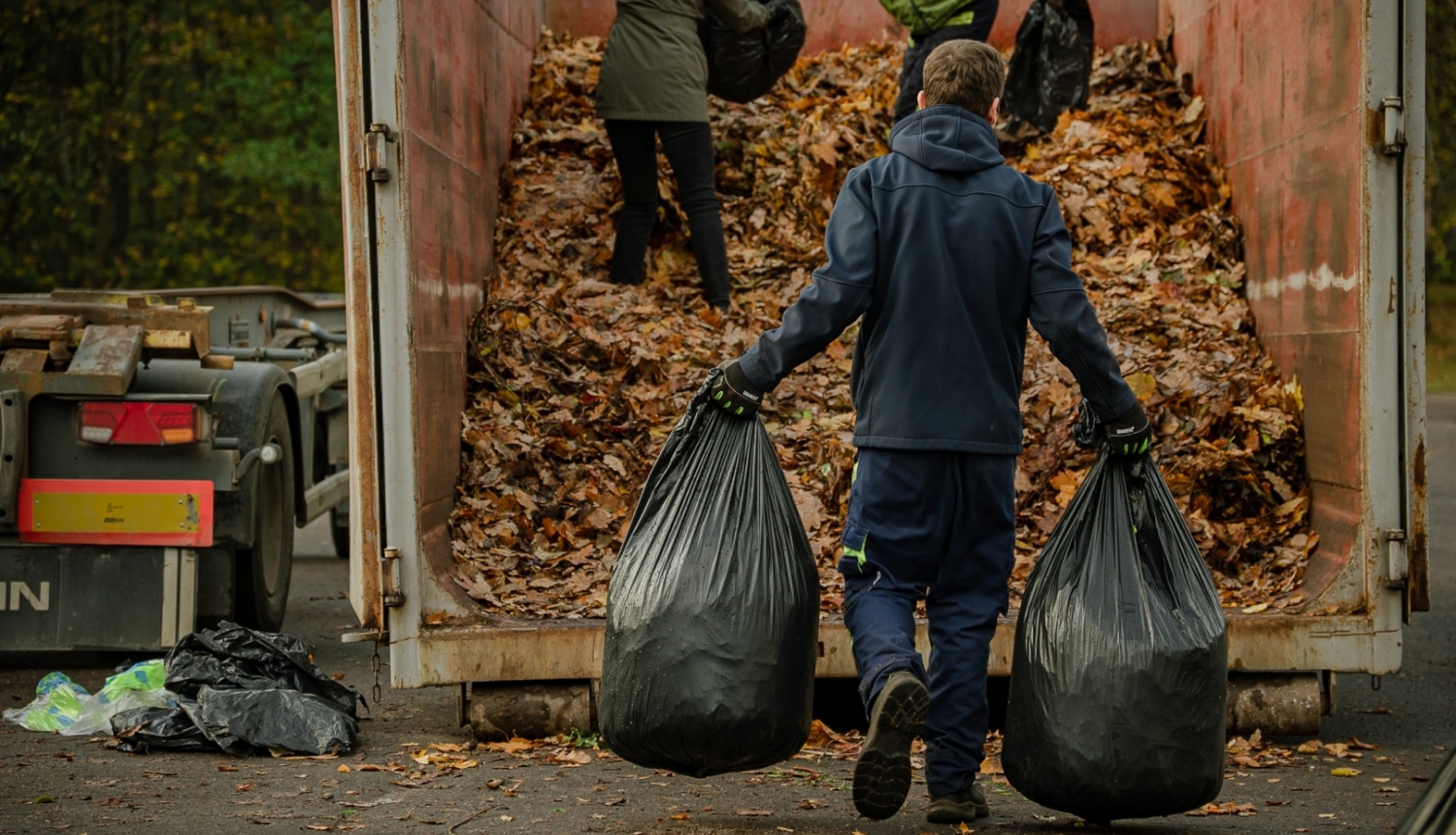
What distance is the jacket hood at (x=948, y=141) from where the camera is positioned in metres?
3.41

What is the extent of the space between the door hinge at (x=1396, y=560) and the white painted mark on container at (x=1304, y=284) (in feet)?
2.32

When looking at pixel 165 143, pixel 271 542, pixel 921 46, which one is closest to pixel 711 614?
pixel 271 542

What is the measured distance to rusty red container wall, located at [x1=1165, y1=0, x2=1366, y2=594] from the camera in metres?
4.20

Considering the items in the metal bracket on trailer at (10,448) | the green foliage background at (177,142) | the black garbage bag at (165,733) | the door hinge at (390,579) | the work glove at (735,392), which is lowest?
the black garbage bag at (165,733)

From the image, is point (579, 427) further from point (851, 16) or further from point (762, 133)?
point (851, 16)

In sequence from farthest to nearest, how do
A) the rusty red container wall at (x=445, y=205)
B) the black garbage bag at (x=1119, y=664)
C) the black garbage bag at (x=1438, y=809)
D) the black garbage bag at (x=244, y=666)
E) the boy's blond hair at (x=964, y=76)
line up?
1. the black garbage bag at (x=244, y=666)
2. the rusty red container wall at (x=445, y=205)
3. the boy's blond hair at (x=964, y=76)
4. the black garbage bag at (x=1119, y=664)
5. the black garbage bag at (x=1438, y=809)

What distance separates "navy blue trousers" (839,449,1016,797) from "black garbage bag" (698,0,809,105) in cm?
336

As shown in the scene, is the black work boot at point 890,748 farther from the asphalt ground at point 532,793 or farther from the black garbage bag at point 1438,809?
the black garbage bag at point 1438,809

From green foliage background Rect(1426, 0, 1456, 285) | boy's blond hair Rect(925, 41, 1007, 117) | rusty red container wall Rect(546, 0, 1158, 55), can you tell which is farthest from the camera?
green foliage background Rect(1426, 0, 1456, 285)

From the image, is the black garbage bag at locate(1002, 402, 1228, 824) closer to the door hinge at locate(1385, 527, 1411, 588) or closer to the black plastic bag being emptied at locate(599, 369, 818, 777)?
the black plastic bag being emptied at locate(599, 369, 818, 777)

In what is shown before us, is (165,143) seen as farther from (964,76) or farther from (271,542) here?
(964,76)

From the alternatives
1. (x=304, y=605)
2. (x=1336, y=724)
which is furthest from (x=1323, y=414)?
(x=304, y=605)

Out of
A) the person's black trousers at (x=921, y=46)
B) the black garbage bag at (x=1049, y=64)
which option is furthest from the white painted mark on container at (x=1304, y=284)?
the person's black trousers at (x=921, y=46)

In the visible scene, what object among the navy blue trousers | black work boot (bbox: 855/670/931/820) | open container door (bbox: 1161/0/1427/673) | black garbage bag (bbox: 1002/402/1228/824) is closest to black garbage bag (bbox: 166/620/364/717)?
the navy blue trousers
